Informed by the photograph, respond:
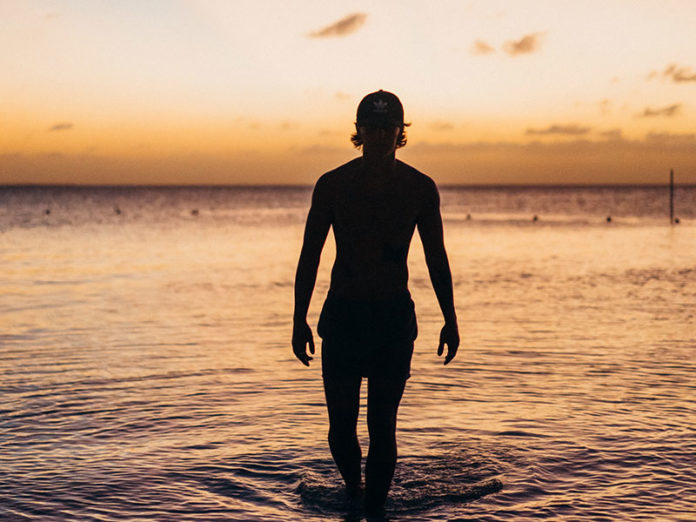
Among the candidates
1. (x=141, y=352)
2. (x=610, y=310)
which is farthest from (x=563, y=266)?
(x=141, y=352)

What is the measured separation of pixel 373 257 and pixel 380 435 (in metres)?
1.13

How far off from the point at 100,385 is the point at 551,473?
18.1 feet

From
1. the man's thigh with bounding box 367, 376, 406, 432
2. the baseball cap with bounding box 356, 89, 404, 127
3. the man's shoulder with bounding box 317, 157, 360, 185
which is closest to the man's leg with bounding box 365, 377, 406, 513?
the man's thigh with bounding box 367, 376, 406, 432

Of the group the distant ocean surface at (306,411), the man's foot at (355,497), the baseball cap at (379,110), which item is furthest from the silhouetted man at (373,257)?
the distant ocean surface at (306,411)

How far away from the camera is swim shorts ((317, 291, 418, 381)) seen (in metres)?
5.19

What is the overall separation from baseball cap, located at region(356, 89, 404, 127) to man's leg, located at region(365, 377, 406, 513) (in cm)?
153

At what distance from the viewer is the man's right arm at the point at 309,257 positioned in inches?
204

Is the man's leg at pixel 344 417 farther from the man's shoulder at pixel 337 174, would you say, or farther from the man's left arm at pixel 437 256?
the man's shoulder at pixel 337 174

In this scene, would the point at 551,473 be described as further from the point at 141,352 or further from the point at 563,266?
the point at 563,266

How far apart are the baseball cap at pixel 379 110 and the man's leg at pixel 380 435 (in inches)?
60.3

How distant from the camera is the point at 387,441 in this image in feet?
17.8

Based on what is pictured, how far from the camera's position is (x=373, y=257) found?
17.0ft

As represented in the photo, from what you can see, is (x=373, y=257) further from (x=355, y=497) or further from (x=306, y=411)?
(x=306, y=411)

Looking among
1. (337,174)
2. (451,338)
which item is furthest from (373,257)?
(451,338)
